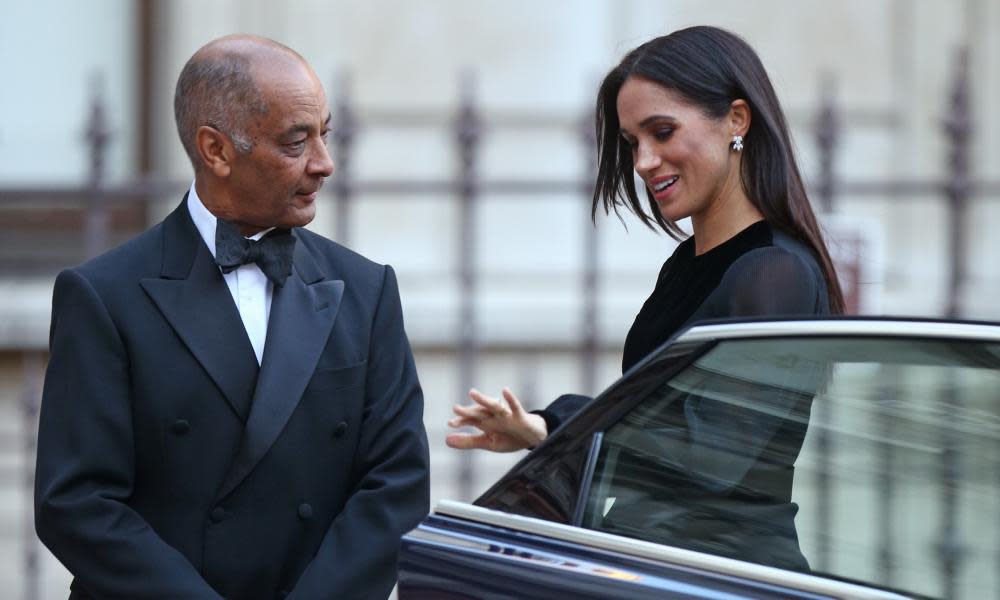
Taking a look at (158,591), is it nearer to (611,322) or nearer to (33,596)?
(33,596)

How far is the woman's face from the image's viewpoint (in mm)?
2623

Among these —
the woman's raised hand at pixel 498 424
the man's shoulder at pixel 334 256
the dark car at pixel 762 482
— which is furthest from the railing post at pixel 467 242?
the dark car at pixel 762 482

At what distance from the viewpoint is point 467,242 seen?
6156 millimetres

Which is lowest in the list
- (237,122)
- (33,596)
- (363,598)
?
(33,596)

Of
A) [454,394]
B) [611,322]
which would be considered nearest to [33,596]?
[454,394]

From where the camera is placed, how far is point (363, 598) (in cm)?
261

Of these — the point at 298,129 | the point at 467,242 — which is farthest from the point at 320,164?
the point at 467,242

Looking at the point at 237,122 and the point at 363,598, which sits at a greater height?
the point at 237,122

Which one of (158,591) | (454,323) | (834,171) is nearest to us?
(158,591)

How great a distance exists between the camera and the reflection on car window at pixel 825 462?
199cm

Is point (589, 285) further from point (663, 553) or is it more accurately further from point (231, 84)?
point (663, 553)

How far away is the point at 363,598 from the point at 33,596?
13.0 feet

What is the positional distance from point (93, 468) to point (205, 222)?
1.55ft

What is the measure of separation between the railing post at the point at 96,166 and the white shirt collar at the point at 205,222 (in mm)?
3399
